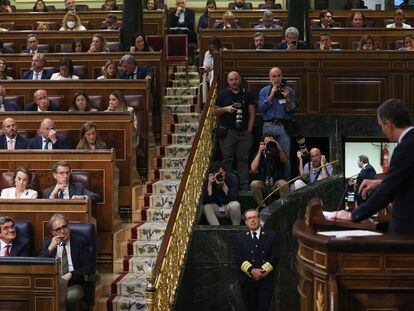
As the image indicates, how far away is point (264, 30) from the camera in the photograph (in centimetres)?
1270

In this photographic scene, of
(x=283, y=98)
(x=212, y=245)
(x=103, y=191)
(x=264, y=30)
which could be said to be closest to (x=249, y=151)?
(x=283, y=98)

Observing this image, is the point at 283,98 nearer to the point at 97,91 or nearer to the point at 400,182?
Answer: the point at 97,91

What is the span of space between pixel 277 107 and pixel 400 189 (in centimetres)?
634

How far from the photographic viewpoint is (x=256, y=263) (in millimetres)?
8070

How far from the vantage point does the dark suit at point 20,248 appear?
7086mm

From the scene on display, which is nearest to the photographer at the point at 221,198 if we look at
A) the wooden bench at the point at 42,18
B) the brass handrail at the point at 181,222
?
the brass handrail at the point at 181,222

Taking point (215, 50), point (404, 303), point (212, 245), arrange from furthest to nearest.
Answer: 1. point (215, 50)
2. point (212, 245)
3. point (404, 303)

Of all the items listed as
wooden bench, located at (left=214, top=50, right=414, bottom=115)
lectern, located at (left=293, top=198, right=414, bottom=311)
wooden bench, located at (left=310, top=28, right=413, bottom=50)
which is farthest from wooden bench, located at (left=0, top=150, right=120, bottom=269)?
wooden bench, located at (left=310, top=28, right=413, bottom=50)

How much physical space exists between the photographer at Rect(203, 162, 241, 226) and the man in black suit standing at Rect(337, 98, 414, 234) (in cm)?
522

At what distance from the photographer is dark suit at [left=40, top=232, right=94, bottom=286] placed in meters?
7.02

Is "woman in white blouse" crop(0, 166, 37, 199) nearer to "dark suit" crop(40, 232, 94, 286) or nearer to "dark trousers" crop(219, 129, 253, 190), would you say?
"dark suit" crop(40, 232, 94, 286)

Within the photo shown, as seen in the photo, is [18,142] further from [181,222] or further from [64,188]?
[181,222]

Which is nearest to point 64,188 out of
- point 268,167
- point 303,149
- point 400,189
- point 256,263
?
point 256,263

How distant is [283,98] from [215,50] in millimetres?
1521
